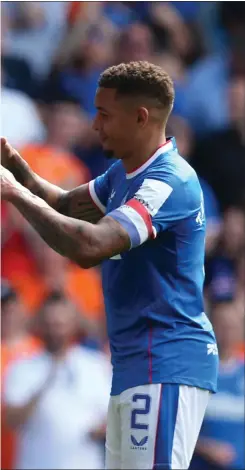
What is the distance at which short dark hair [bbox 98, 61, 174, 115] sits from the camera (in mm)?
4516

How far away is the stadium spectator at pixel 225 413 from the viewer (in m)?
7.34

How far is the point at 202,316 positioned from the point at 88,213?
80 cm

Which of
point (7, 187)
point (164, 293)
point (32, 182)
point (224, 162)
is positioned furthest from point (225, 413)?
point (7, 187)

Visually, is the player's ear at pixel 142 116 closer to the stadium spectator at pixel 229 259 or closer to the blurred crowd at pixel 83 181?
the blurred crowd at pixel 83 181

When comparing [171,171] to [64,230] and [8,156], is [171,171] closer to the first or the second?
[64,230]

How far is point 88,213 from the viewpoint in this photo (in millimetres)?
5086

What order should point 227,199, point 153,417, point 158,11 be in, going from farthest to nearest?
point 158,11 → point 227,199 → point 153,417

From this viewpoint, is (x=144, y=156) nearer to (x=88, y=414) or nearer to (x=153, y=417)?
(x=153, y=417)

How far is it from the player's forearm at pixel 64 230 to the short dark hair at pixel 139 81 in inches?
26.7

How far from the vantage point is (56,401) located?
23.5ft

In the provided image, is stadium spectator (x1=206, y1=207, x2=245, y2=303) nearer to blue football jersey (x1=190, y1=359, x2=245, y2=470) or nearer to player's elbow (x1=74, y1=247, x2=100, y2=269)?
blue football jersey (x1=190, y1=359, x2=245, y2=470)

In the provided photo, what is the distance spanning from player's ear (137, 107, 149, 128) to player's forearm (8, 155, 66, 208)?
696 mm

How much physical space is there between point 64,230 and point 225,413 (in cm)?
361

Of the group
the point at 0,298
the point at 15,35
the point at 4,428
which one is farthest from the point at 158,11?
the point at 4,428
